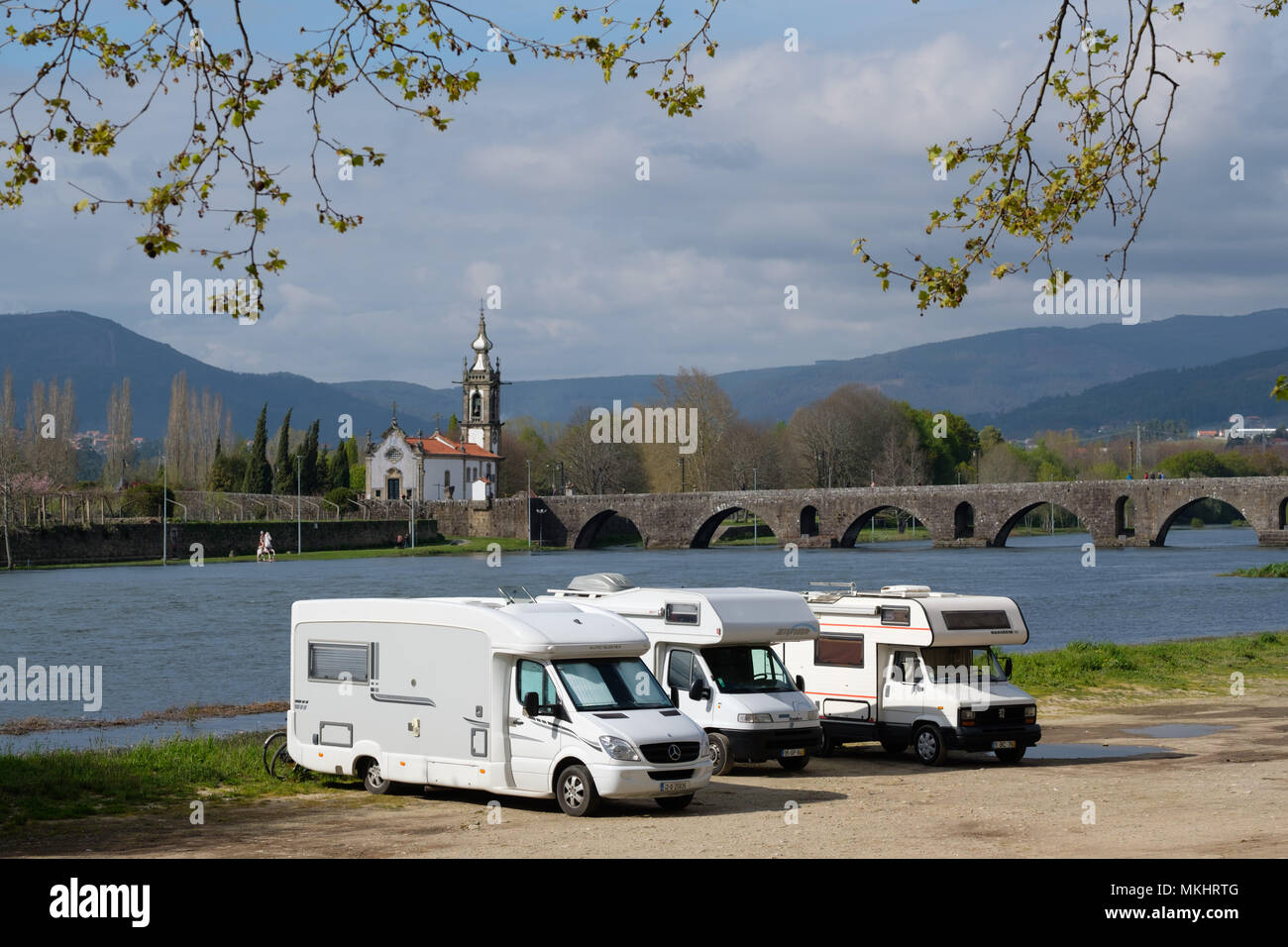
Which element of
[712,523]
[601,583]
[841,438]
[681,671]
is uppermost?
[841,438]

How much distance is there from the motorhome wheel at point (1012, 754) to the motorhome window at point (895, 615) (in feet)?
6.93

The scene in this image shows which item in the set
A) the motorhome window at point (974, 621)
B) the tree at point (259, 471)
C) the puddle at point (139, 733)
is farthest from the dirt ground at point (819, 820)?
the tree at point (259, 471)

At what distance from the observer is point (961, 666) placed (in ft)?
64.1

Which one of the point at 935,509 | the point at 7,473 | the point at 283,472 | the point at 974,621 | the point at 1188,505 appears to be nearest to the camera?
the point at 974,621

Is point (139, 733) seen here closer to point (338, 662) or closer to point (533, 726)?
point (338, 662)

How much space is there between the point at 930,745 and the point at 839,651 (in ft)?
6.58

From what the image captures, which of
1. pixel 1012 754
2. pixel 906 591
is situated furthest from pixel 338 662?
pixel 1012 754

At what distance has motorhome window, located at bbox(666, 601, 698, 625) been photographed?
1806cm

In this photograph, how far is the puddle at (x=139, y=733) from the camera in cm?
2244

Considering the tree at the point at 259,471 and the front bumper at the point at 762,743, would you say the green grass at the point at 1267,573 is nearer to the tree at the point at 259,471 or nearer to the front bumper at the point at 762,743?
the front bumper at the point at 762,743

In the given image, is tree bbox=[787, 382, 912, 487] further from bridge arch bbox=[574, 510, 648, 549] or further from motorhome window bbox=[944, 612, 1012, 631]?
motorhome window bbox=[944, 612, 1012, 631]

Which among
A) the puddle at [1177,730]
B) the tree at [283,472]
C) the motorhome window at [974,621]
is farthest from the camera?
the tree at [283,472]

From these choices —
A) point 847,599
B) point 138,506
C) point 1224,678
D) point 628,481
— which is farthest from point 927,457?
point 847,599

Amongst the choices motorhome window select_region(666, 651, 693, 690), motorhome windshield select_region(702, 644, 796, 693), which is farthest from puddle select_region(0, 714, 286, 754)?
motorhome windshield select_region(702, 644, 796, 693)
